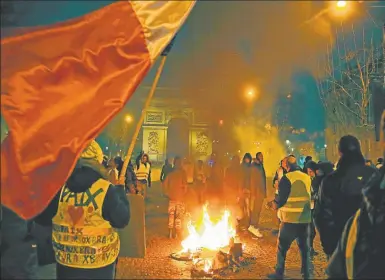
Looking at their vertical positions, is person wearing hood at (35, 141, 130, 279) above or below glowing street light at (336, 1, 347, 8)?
below

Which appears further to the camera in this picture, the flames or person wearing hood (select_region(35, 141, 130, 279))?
the flames

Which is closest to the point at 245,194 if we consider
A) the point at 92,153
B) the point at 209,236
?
the point at 209,236

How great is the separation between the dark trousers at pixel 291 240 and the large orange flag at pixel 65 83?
346 cm

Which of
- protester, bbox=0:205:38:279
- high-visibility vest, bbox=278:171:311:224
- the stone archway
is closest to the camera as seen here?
protester, bbox=0:205:38:279

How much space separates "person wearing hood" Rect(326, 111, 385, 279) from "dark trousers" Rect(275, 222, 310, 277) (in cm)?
289

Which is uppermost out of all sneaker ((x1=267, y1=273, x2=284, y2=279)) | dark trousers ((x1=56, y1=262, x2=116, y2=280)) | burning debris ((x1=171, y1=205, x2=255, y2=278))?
dark trousers ((x1=56, y1=262, x2=116, y2=280))

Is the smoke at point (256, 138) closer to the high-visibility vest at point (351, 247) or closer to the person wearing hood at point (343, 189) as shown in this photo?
the person wearing hood at point (343, 189)

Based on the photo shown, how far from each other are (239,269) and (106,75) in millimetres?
4288

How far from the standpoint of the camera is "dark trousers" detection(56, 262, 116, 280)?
3350 mm

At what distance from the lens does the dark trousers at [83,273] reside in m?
3.35

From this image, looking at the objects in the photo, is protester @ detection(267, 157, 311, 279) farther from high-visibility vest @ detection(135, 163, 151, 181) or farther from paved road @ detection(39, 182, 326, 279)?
high-visibility vest @ detection(135, 163, 151, 181)

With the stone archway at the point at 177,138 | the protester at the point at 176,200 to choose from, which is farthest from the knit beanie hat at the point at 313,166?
the stone archway at the point at 177,138

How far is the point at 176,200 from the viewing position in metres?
8.49

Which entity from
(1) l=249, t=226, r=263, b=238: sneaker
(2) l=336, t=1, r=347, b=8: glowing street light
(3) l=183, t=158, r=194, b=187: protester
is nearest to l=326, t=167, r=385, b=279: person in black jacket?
(1) l=249, t=226, r=263, b=238: sneaker
